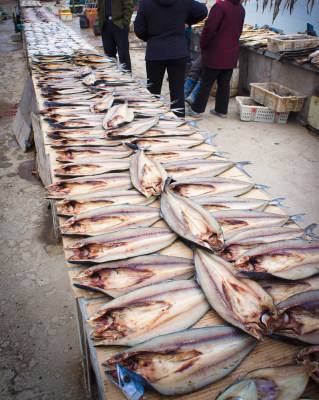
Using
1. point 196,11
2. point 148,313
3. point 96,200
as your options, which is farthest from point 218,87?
point 148,313

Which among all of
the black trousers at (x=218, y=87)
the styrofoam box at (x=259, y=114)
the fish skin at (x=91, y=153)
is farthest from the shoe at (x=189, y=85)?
the fish skin at (x=91, y=153)

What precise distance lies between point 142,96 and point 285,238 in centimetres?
298

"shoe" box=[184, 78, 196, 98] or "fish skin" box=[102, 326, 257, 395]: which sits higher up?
"shoe" box=[184, 78, 196, 98]

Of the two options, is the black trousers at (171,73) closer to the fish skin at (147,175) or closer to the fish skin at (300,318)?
the fish skin at (147,175)

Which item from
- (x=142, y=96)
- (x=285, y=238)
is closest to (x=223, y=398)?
(x=285, y=238)

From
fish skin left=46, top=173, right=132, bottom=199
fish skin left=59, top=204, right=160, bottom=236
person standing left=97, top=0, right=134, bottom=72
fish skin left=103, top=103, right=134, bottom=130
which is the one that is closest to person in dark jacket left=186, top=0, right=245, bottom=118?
person standing left=97, top=0, right=134, bottom=72

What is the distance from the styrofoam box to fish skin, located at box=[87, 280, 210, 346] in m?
5.94

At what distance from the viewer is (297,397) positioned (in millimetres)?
978

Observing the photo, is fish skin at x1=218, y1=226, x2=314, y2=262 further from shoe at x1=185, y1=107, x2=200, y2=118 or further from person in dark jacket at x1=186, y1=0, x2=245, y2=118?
shoe at x1=185, y1=107, x2=200, y2=118

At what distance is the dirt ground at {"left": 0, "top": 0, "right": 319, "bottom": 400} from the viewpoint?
2.26 metres

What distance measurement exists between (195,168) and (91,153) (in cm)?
89

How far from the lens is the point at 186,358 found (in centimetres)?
105

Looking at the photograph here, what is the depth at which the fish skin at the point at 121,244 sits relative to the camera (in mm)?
1481

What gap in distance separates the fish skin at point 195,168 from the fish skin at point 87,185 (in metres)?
0.35
